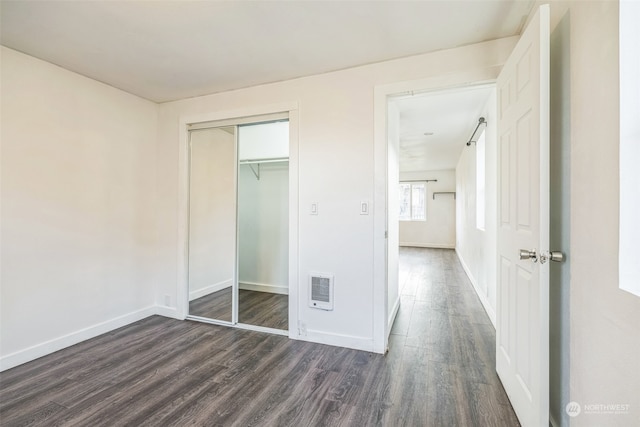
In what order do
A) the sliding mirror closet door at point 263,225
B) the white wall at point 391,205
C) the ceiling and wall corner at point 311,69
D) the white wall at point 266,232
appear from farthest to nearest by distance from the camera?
the white wall at point 266,232, the sliding mirror closet door at point 263,225, the white wall at point 391,205, the ceiling and wall corner at point 311,69

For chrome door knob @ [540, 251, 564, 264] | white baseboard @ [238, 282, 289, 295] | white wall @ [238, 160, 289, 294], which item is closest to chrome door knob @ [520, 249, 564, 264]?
chrome door knob @ [540, 251, 564, 264]

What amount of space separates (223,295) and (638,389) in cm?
336

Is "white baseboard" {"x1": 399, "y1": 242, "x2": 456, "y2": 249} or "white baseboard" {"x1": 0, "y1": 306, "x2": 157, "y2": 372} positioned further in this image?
"white baseboard" {"x1": 399, "y1": 242, "x2": 456, "y2": 249}

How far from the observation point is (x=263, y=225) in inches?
155

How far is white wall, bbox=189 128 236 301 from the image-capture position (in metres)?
3.06

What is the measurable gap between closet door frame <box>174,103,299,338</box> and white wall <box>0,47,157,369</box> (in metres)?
0.40

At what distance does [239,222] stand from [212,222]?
403 mm

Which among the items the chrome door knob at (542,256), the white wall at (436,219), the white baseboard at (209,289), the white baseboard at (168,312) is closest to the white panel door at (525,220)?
the chrome door knob at (542,256)

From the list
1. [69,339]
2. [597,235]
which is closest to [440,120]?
[597,235]

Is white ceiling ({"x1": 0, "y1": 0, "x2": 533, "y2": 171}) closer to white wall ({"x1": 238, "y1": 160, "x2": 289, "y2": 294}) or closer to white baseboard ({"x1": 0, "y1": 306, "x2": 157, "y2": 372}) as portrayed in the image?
white wall ({"x1": 238, "y1": 160, "x2": 289, "y2": 294})

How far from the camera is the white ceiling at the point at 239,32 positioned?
1734 mm

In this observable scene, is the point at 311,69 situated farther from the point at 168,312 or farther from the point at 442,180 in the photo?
the point at 442,180

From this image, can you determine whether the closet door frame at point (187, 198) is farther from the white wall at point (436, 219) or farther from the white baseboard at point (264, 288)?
the white wall at point (436, 219)

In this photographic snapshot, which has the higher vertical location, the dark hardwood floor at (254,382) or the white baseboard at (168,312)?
the white baseboard at (168,312)
